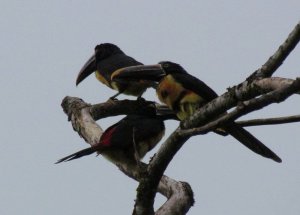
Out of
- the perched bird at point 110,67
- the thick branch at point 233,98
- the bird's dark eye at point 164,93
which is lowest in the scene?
the thick branch at point 233,98

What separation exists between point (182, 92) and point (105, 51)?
9.61ft

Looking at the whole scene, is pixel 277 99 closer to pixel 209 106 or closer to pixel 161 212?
pixel 209 106

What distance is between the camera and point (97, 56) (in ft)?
26.9

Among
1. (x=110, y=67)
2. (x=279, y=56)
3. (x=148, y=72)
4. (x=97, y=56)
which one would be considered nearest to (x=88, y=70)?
(x=97, y=56)

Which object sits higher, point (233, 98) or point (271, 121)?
point (233, 98)

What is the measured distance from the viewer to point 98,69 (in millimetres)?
7879

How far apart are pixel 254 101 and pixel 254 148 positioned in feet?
5.59

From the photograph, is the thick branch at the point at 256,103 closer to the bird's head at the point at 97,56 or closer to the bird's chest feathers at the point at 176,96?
the bird's chest feathers at the point at 176,96

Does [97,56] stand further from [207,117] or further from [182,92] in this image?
[207,117]

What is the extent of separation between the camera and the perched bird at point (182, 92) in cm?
484

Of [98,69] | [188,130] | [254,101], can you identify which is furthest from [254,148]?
[98,69]

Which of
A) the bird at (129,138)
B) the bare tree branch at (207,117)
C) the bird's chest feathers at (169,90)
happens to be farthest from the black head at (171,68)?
the bare tree branch at (207,117)

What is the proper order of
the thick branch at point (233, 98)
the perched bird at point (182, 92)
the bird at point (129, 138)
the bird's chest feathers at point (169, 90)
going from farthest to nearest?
the bird at point (129, 138), the bird's chest feathers at point (169, 90), the perched bird at point (182, 92), the thick branch at point (233, 98)

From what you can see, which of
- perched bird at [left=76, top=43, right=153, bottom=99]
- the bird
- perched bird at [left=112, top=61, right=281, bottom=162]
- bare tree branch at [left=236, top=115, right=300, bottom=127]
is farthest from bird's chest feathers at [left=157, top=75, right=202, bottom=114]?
bare tree branch at [left=236, top=115, right=300, bottom=127]
